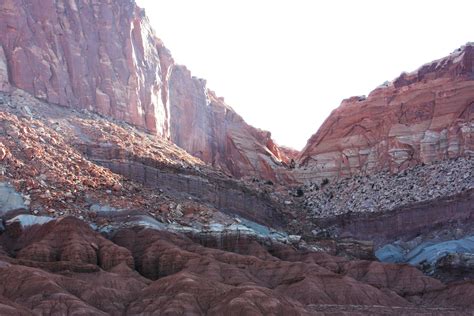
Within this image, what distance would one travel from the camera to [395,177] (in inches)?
4003

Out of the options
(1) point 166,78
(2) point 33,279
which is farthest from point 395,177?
(2) point 33,279

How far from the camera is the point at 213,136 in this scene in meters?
122

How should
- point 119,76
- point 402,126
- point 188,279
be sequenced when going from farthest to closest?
1. point 402,126
2. point 119,76
3. point 188,279

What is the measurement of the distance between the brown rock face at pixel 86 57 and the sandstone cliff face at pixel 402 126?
22699 millimetres

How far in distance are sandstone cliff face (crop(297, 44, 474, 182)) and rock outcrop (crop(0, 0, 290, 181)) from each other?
7.45 m

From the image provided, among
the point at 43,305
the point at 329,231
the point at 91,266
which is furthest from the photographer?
the point at 329,231

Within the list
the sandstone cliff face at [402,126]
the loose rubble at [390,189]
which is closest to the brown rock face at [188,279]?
the loose rubble at [390,189]

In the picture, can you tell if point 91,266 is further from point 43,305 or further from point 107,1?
point 107,1

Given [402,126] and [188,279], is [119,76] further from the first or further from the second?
[188,279]

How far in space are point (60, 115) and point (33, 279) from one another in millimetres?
39537

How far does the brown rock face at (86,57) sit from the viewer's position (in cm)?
9281

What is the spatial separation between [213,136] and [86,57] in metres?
28.0

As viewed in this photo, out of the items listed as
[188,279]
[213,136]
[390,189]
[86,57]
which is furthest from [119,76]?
[188,279]

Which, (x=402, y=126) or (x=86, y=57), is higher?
(x=86, y=57)
